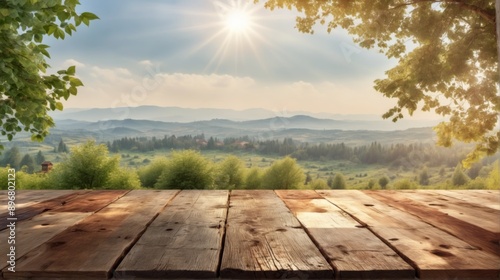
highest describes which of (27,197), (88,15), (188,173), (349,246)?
(88,15)

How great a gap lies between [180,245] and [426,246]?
1.63 m

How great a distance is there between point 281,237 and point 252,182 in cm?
1650

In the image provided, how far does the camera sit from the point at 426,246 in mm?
2629

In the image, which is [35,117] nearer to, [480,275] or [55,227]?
[55,227]

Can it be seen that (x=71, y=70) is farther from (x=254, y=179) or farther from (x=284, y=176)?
(x=284, y=176)

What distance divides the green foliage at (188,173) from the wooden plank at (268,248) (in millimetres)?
6869

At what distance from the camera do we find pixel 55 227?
3123 millimetres

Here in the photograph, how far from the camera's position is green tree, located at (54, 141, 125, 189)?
9680mm

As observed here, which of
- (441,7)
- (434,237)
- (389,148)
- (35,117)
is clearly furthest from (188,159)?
(389,148)

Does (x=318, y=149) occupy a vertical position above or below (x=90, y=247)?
below

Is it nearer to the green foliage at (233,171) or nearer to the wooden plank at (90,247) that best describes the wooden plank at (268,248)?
the wooden plank at (90,247)

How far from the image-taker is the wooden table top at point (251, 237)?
2152 mm

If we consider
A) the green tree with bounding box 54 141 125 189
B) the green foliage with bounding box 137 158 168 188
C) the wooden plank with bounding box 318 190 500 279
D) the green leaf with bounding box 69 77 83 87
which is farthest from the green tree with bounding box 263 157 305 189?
the wooden plank with bounding box 318 190 500 279

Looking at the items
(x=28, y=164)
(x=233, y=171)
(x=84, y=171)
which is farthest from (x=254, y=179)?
(x=28, y=164)
